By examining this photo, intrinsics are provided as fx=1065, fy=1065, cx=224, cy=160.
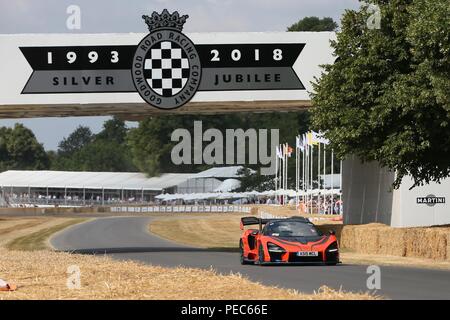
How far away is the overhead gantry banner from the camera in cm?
3127

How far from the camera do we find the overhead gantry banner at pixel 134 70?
31.3m

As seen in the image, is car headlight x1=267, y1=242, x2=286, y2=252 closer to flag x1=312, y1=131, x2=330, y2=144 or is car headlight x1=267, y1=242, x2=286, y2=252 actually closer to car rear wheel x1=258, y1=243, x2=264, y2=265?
car rear wheel x1=258, y1=243, x2=264, y2=265

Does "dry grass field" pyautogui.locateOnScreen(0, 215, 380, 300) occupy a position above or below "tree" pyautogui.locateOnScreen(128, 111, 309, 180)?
below

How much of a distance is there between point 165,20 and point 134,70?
1986mm

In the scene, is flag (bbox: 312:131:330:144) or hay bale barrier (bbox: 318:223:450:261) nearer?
hay bale barrier (bbox: 318:223:450:261)

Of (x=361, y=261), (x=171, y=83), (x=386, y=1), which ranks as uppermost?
(x=386, y=1)

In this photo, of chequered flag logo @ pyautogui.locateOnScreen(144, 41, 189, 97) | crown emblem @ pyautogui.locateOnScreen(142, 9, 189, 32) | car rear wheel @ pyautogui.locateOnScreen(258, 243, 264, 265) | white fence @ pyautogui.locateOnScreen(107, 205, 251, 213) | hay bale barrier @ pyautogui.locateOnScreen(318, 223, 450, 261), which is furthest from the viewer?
white fence @ pyautogui.locateOnScreen(107, 205, 251, 213)

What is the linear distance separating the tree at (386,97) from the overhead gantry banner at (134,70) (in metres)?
1.90

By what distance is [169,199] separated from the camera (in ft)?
428

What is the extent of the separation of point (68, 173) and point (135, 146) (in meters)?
13.7

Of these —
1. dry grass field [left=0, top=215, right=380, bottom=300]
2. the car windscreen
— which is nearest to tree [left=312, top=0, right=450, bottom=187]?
the car windscreen

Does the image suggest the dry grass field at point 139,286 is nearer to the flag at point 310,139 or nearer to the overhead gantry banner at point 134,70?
the overhead gantry banner at point 134,70
